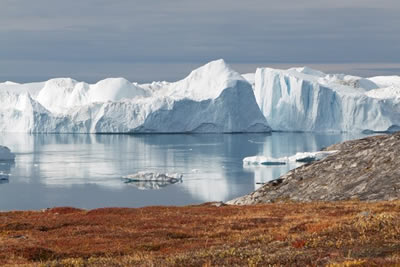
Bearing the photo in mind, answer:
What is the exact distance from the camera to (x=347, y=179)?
32.6 metres

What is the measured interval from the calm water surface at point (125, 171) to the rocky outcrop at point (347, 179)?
24274 mm

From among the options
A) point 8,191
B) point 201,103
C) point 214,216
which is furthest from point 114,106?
point 214,216

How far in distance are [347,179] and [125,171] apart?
185 feet

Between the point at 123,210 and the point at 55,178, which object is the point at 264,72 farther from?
the point at 123,210

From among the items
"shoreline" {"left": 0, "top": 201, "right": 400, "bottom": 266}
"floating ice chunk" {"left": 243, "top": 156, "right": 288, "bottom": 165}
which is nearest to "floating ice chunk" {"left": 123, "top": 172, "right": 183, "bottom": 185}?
"floating ice chunk" {"left": 243, "top": 156, "right": 288, "bottom": 165}

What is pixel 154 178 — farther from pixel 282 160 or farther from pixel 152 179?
pixel 282 160

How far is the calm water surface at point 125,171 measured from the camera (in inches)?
2431

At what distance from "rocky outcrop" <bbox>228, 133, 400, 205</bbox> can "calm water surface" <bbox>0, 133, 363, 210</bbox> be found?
2427 cm

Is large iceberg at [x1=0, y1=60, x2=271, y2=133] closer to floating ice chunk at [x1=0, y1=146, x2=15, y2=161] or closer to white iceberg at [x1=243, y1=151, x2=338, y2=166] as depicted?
floating ice chunk at [x1=0, y1=146, x2=15, y2=161]

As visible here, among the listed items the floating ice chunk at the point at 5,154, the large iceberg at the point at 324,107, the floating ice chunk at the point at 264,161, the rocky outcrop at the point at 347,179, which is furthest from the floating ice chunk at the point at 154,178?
the large iceberg at the point at 324,107

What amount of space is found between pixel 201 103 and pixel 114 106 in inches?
902

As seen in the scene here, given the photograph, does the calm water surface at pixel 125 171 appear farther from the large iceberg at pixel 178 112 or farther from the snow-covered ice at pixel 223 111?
the snow-covered ice at pixel 223 111

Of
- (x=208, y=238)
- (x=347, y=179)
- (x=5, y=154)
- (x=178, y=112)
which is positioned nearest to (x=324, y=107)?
(x=178, y=112)

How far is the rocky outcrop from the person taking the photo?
29797 mm
